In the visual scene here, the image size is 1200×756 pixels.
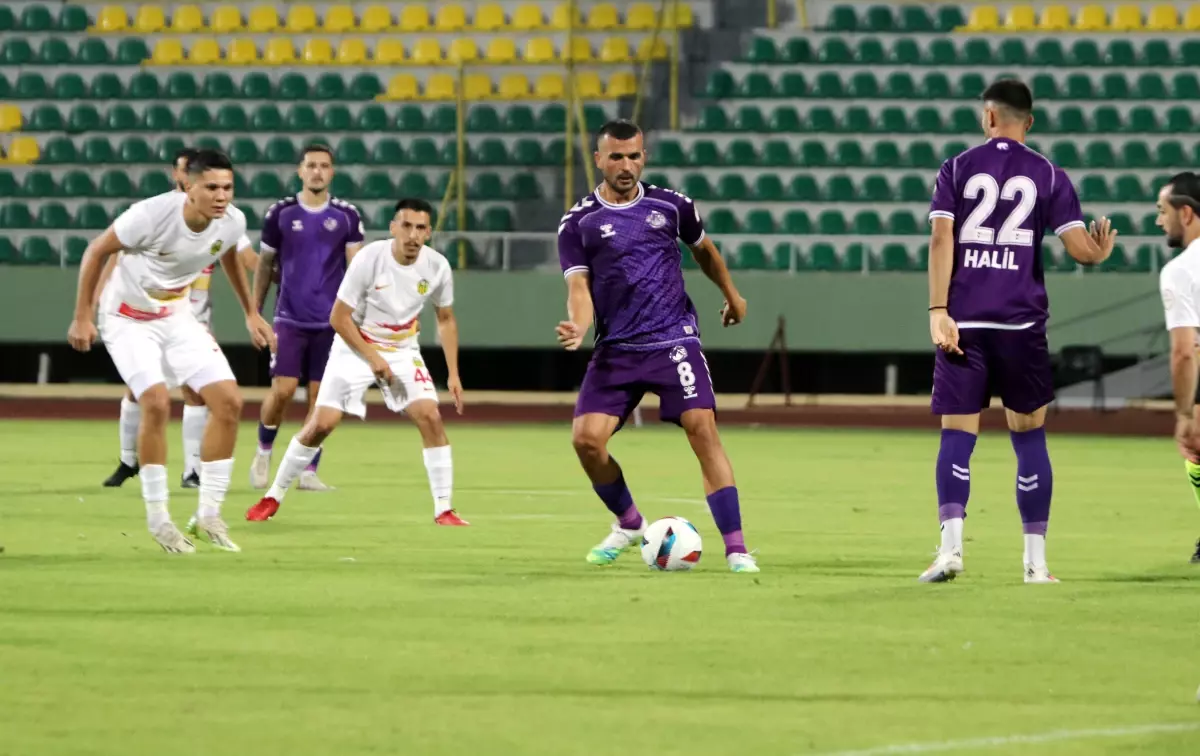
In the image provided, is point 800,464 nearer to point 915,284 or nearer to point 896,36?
point 915,284

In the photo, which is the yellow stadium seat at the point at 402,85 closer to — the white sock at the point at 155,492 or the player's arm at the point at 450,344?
the player's arm at the point at 450,344

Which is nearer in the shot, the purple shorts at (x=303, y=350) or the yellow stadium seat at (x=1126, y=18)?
the purple shorts at (x=303, y=350)

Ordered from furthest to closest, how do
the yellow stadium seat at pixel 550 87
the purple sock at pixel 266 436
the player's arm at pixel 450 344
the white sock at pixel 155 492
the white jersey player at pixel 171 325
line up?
the yellow stadium seat at pixel 550 87, the purple sock at pixel 266 436, the player's arm at pixel 450 344, the white jersey player at pixel 171 325, the white sock at pixel 155 492

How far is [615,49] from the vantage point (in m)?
32.0

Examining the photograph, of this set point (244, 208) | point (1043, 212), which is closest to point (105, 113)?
point (244, 208)

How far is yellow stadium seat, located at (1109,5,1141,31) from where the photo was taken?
31.6m

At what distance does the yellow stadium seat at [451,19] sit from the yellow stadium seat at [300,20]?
6.93ft

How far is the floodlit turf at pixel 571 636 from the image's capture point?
560 centimetres

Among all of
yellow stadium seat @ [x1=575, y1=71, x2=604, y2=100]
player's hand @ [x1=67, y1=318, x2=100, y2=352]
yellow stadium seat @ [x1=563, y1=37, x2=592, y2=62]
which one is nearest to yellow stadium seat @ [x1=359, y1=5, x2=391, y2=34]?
yellow stadium seat @ [x1=563, y1=37, x2=592, y2=62]

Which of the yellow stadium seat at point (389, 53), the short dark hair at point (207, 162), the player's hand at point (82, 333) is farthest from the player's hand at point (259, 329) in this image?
the yellow stadium seat at point (389, 53)

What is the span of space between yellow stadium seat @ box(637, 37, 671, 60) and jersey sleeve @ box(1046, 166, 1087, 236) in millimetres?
22376

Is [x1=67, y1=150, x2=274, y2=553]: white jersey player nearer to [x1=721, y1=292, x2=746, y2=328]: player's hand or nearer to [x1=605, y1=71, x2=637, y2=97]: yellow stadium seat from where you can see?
[x1=721, y1=292, x2=746, y2=328]: player's hand

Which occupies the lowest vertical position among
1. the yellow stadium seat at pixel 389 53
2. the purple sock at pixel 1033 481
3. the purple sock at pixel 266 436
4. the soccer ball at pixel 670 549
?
the purple sock at pixel 266 436

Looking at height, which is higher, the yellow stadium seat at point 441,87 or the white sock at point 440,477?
the yellow stadium seat at point 441,87
